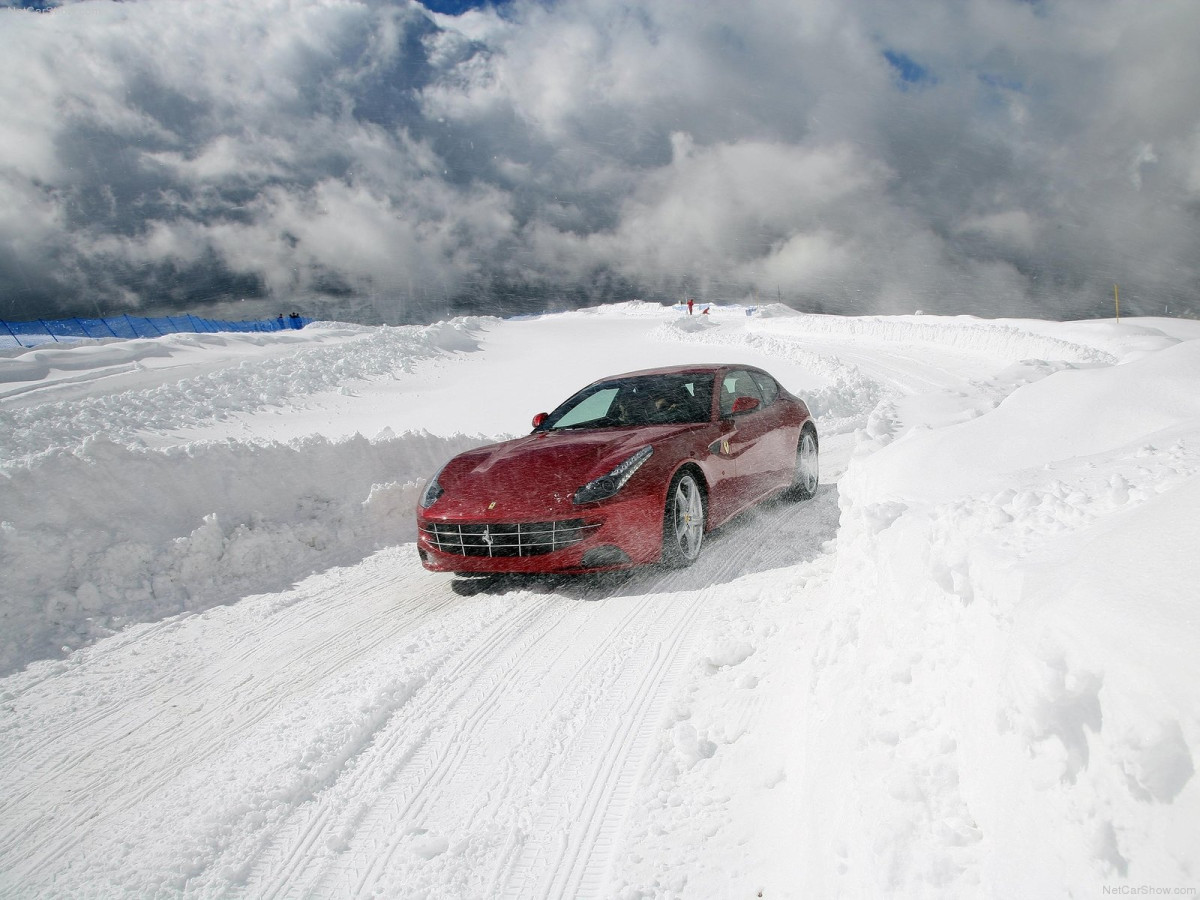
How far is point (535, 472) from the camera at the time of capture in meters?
4.26

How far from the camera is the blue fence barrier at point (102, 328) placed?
20.3 metres

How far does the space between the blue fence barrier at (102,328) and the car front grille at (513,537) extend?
886 inches

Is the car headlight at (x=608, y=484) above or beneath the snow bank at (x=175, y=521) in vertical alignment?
above

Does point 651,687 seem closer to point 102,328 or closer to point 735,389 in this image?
point 735,389

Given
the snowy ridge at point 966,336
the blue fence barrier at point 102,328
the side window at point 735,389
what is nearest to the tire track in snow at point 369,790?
the side window at point 735,389

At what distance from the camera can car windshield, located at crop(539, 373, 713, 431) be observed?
5023 millimetres

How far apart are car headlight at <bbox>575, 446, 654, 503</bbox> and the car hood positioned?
4cm

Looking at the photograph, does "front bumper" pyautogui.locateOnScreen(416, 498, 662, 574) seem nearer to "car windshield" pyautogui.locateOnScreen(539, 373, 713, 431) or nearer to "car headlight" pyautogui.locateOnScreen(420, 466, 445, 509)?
"car headlight" pyautogui.locateOnScreen(420, 466, 445, 509)

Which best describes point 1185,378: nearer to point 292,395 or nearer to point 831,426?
point 831,426

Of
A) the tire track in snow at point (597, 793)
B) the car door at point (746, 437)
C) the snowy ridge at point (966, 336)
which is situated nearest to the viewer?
the tire track in snow at point (597, 793)

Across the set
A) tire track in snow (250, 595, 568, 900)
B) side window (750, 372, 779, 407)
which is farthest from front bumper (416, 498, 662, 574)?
side window (750, 372, 779, 407)

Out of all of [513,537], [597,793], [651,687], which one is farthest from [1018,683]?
[513,537]

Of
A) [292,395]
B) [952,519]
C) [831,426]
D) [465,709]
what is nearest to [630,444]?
[465,709]

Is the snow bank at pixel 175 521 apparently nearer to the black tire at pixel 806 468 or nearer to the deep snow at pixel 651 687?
the deep snow at pixel 651 687
